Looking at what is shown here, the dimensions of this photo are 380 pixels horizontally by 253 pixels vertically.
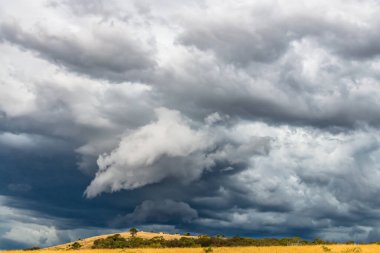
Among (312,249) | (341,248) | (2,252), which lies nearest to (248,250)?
(312,249)

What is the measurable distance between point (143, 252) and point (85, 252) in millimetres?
10230

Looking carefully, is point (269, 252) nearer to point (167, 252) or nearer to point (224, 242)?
point (167, 252)

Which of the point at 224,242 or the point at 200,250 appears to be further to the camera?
the point at 224,242

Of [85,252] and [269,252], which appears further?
[85,252]

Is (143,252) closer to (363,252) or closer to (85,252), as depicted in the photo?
(85,252)

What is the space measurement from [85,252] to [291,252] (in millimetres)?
31463

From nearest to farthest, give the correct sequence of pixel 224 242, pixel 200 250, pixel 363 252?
pixel 363 252
pixel 200 250
pixel 224 242

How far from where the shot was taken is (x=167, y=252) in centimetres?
7344

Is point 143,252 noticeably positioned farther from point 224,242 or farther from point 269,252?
point 224,242

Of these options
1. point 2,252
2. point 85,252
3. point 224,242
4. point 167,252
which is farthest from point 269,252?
point 224,242

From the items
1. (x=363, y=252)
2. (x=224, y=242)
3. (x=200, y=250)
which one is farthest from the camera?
(x=224, y=242)

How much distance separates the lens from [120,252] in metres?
73.8

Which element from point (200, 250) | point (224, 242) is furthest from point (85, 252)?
point (224, 242)

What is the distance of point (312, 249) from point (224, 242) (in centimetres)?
6827
